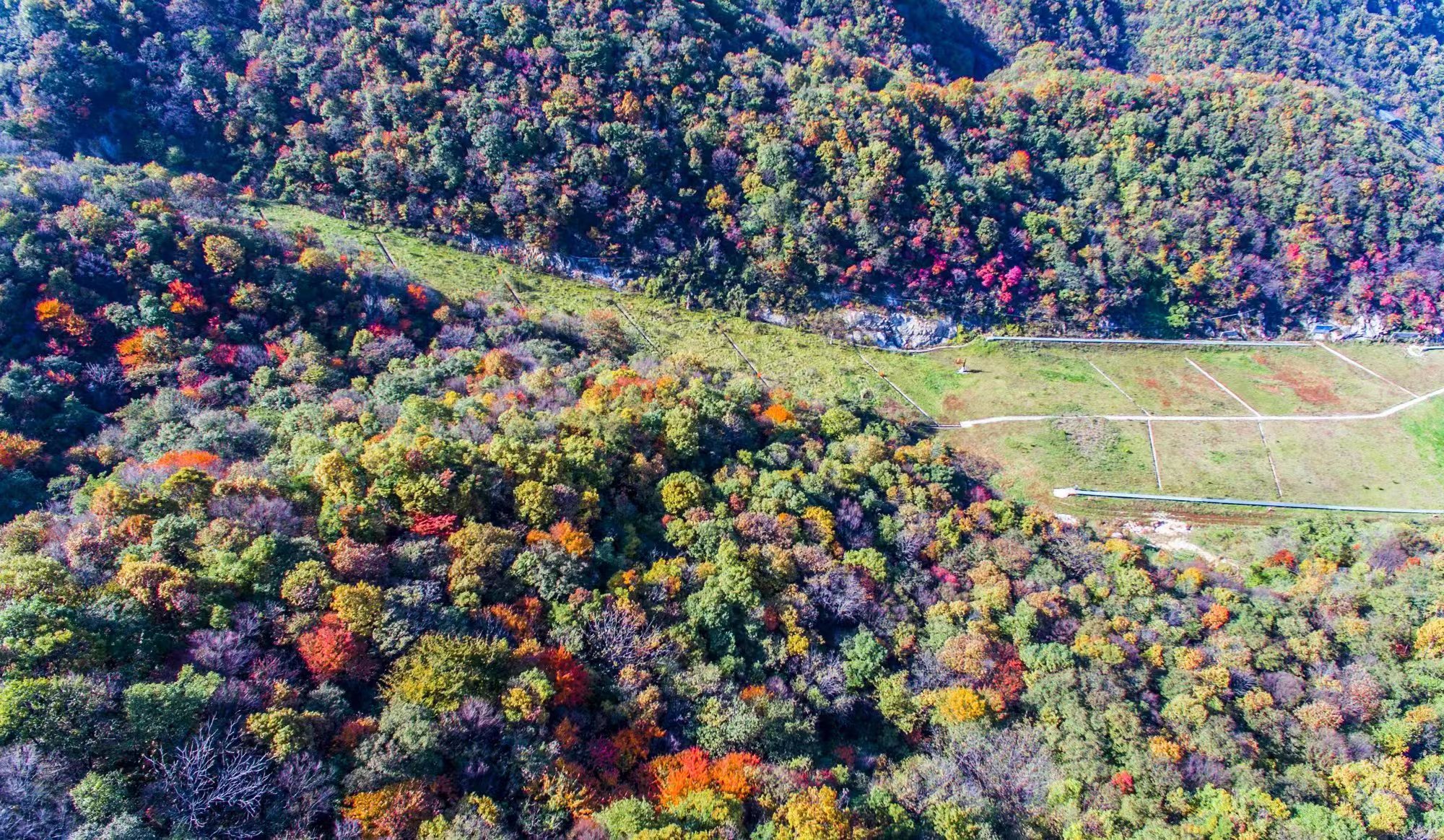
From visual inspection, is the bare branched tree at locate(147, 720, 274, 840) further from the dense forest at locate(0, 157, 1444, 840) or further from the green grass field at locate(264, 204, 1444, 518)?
the green grass field at locate(264, 204, 1444, 518)

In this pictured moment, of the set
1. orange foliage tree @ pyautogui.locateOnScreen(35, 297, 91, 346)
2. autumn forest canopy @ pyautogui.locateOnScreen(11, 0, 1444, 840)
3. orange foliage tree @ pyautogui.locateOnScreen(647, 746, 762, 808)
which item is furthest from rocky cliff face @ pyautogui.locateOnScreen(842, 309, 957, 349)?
orange foliage tree @ pyautogui.locateOnScreen(35, 297, 91, 346)

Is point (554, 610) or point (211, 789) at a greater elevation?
point (211, 789)

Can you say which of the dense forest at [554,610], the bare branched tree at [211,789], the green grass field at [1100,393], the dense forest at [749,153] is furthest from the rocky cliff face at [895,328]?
the bare branched tree at [211,789]

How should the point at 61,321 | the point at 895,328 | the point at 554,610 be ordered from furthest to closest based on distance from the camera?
the point at 895,328, the point at 61,321, the point at 554,610

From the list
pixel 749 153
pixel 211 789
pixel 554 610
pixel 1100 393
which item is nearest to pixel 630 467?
pixel 554 610

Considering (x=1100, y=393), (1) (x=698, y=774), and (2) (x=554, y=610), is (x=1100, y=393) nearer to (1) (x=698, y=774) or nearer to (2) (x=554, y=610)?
(1) (x=698, y=774)

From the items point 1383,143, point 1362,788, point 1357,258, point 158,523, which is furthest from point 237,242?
point 1383,143

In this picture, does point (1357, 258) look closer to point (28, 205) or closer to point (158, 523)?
point (158, 523)
